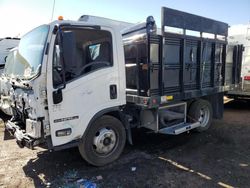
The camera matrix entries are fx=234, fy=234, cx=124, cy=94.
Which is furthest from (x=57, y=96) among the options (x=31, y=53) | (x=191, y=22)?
(x=191, y=22)

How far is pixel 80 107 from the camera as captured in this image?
3689 mm

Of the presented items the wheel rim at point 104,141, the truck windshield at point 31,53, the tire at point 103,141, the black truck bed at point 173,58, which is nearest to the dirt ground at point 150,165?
the tire at point 103,141

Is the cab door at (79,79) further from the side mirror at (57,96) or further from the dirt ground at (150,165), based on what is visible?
the dirt ground at (150,165)

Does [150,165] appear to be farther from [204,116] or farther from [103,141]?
[204,116]

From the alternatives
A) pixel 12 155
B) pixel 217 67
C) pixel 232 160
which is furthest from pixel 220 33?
pixel 12 155

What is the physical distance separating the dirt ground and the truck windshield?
5.46 ft

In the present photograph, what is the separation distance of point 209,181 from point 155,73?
2010 millimetres

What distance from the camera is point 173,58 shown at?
464 cm

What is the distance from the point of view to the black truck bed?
423 centimetres

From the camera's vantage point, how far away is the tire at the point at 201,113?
18.9ft

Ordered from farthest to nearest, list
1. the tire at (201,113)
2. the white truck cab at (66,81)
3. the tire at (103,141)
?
the tire at (201,113), the tire at (103,141), the white truck cab at (66,81)

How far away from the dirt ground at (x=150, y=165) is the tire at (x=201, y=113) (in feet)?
1.46

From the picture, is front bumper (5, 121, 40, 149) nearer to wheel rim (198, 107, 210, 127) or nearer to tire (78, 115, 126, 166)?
Result: tire (78, 115, 126, 166)

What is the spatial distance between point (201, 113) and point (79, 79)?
3751mm
